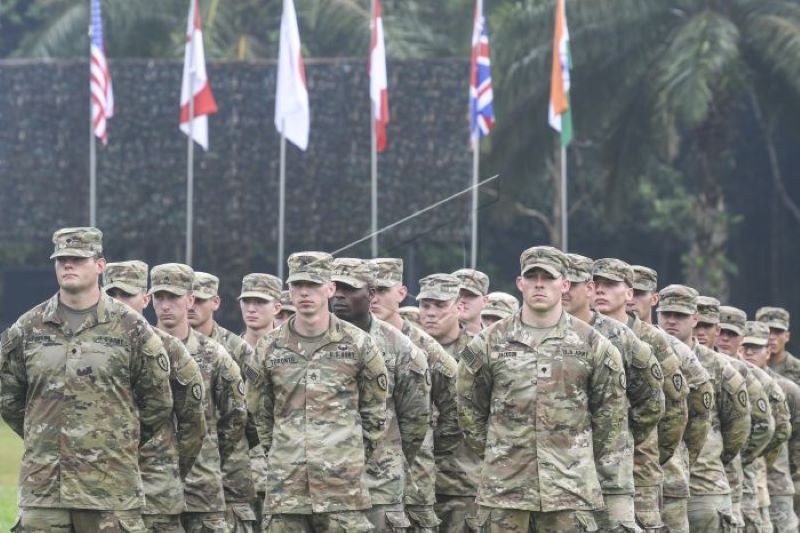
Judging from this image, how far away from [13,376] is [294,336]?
1.60 metres

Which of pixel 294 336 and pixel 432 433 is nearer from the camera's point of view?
pixel 294 336

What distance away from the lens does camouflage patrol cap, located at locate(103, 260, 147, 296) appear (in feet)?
37.9

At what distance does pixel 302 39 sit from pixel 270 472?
26.4 meters

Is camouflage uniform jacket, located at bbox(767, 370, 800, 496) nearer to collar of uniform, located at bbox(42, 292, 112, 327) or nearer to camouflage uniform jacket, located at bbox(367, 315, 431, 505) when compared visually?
camouflage uniform jacket, located at bbox(367, 315, 431, 505)

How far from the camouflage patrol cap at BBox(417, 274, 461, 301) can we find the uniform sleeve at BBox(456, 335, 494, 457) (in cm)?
218

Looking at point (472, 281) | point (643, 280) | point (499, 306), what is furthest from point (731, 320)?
point (472, 281)

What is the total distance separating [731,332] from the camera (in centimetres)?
1542

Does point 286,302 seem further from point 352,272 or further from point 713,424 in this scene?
point 713,424

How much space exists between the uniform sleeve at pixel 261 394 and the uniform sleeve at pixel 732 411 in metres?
3.83

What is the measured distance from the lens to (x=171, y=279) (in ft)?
38.9

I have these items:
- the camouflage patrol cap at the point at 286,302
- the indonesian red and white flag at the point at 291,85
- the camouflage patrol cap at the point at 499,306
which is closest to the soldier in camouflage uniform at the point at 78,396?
the camouflage patrol cap at the point at 286,302

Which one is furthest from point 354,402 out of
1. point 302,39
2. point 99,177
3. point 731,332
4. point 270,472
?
point 302,39

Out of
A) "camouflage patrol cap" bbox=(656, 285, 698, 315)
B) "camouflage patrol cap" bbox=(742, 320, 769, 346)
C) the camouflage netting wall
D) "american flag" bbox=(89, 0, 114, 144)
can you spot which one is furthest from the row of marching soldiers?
the camouflage netting wall

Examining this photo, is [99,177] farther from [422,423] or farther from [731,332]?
[422,423]
